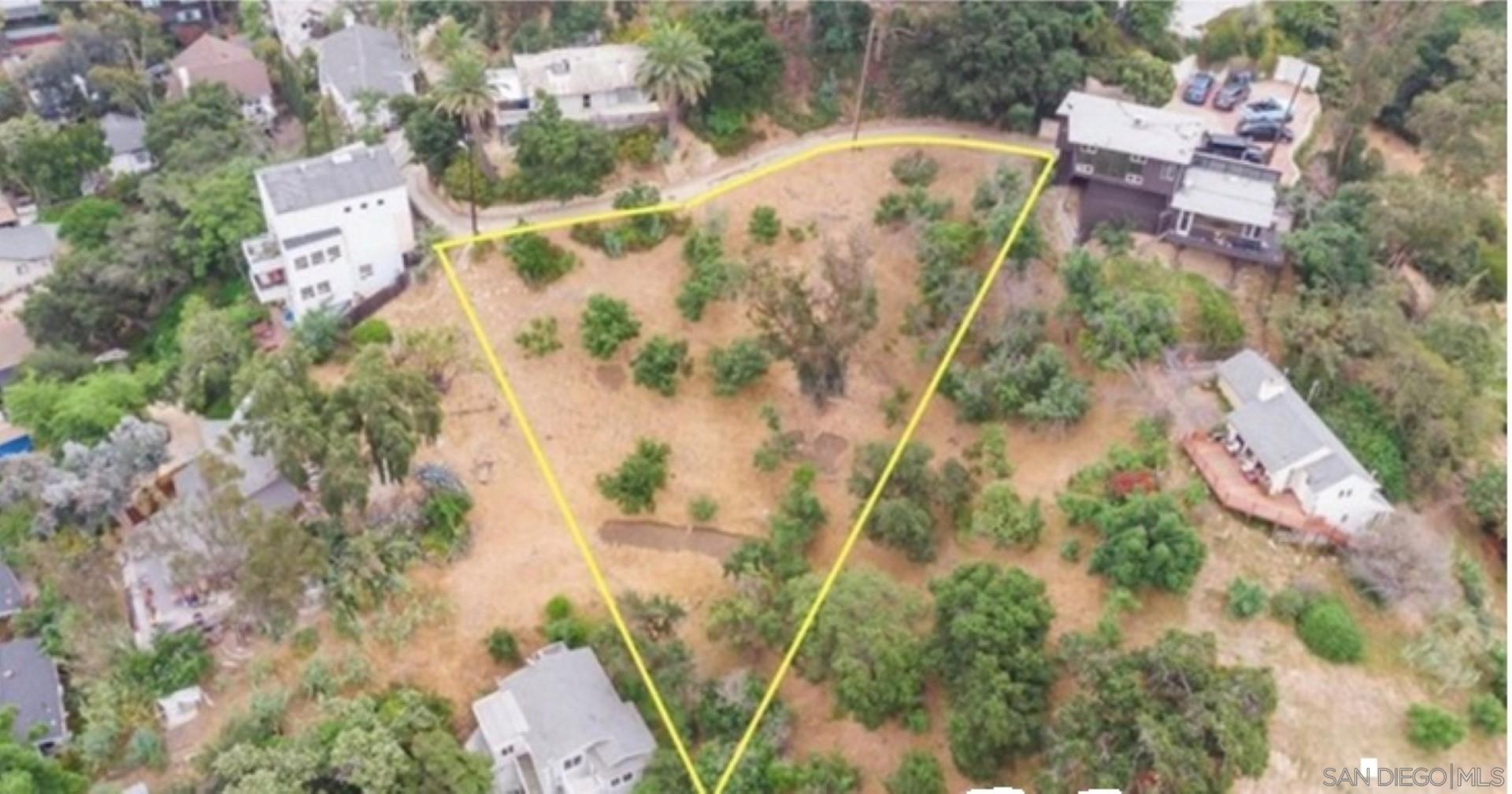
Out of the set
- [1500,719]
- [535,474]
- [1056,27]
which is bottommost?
[535,474]

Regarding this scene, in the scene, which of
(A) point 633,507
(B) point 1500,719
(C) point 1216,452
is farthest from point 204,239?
(B) point 1500,719

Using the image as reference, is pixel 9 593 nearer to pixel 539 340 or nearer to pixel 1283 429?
pixel 539 340

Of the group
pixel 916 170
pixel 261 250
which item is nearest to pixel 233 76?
pixel 261 250

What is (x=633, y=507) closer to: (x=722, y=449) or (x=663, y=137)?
(x=722, y=449)

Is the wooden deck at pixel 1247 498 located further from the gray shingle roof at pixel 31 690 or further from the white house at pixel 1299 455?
the gray shingle roof at pixel 31 690

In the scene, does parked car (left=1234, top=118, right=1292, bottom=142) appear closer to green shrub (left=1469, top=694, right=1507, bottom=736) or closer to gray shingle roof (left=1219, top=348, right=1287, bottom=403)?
gray shingle roof (left=1219, top=348, right=1287, bottom=403)

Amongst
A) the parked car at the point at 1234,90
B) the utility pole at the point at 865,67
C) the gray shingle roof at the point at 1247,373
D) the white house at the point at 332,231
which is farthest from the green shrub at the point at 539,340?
the parked car at the point at 1234,90
